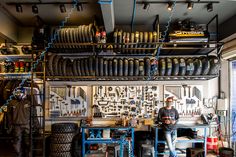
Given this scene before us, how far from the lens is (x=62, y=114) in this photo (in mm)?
5895

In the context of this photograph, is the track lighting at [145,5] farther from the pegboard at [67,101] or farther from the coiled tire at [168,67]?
the pegboard at [67,101]

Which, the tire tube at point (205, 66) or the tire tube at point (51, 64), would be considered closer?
the tire tube at point (51, 64)

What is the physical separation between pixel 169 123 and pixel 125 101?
1412mm

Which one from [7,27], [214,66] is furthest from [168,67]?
[7,27]

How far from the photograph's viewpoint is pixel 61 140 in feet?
16.6

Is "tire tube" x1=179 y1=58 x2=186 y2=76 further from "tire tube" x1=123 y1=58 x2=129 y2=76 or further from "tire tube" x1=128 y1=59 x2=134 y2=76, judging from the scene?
"tire tube" x1=123 y1=58 x2=129 y2=76

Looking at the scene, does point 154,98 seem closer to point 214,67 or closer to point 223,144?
point 214,67

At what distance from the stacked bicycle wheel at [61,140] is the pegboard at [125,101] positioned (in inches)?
40.3

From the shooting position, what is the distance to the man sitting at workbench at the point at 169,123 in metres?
5.08

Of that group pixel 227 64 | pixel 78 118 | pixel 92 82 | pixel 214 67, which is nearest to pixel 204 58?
pixel 214 67

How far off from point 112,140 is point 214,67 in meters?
3.18

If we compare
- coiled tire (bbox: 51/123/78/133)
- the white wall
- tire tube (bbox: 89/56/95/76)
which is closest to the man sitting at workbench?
tire tube (bbox: 89/56/95/76)

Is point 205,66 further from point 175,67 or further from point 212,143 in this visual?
point 212,143

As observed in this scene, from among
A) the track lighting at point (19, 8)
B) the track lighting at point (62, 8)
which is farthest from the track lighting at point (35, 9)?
the track lighting at point (62, 8)
